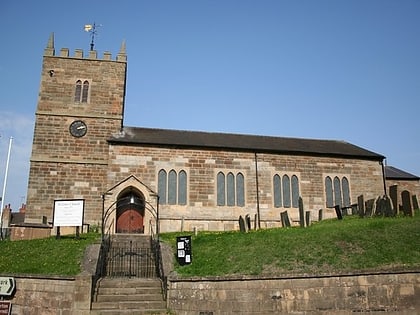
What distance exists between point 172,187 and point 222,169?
3896 mm

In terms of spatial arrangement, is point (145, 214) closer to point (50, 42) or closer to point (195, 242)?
point (195, 242)

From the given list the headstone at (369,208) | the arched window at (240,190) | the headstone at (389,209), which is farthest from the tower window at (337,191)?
the headstone at (389,209)

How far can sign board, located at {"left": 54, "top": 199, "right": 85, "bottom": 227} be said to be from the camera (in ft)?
67.4

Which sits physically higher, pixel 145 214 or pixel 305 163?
pixel 305 163

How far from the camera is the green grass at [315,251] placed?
15.0 metres

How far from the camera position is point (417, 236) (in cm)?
1705

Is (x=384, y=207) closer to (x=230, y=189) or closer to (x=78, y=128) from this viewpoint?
(x=230, y=189)

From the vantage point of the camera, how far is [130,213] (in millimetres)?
27125

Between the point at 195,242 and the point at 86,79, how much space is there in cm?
1702

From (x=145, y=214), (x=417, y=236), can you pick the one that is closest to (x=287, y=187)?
(x=145, y=214)

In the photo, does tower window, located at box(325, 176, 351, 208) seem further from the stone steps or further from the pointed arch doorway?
the stone steps

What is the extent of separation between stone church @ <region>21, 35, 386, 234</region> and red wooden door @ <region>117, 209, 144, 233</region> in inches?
2.6

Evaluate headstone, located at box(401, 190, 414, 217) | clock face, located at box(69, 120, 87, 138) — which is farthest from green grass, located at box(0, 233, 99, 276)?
headstone, located at box(401, 190, 414, 217)

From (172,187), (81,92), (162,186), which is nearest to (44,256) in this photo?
(162,186)
